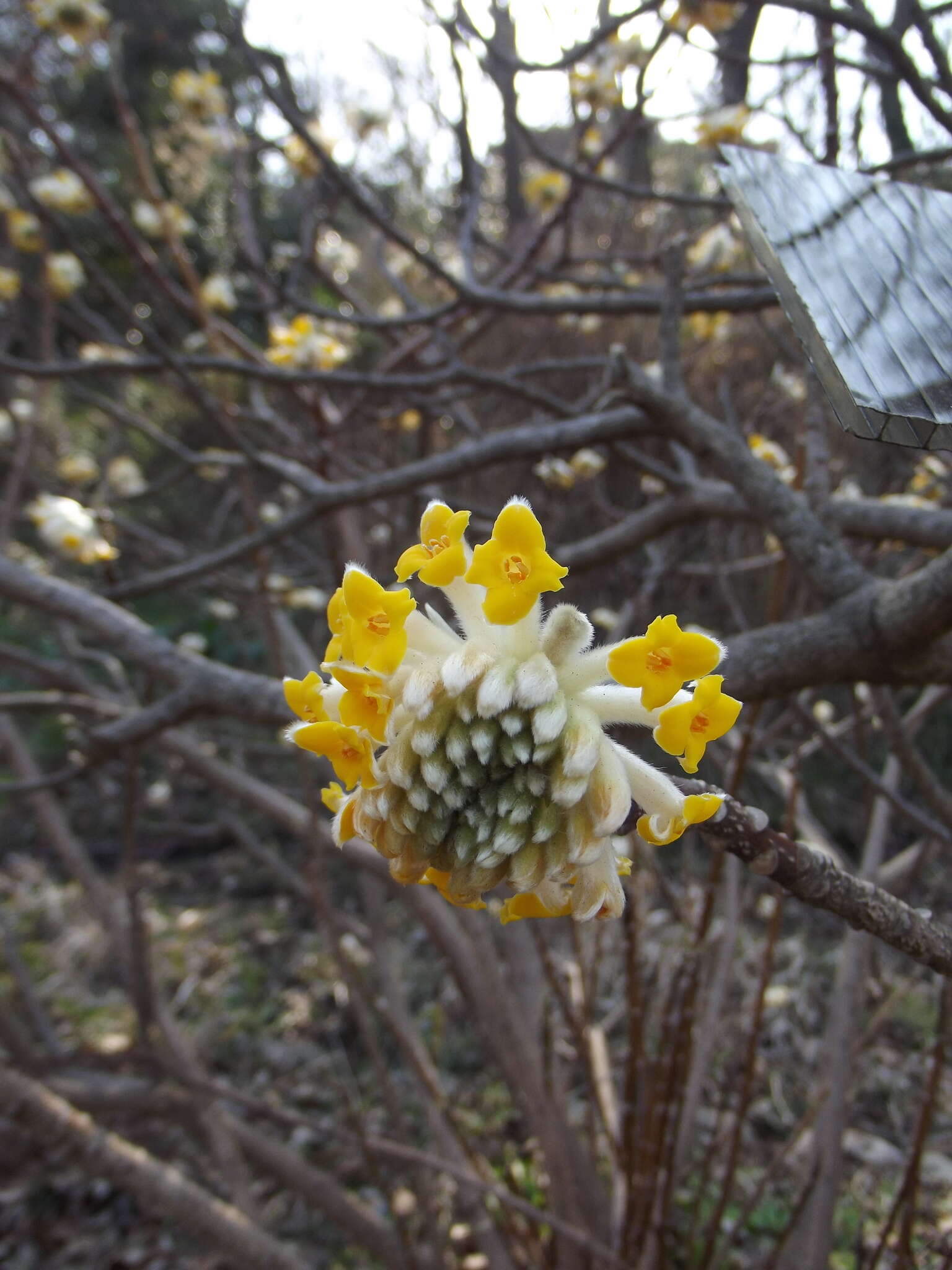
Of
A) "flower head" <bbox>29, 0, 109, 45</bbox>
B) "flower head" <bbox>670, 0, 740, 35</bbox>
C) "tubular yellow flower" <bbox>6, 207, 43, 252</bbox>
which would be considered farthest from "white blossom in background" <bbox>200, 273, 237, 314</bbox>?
"flower head" <bbox>670, 0, 740, 35</bbox>

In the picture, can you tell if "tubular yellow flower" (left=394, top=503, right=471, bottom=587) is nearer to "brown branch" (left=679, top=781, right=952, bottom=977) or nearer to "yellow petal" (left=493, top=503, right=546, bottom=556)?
"yellow petal" (left=493, top=503, right=546, bottom=556)

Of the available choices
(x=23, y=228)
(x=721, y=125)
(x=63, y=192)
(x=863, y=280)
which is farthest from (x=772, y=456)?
(x=23, y=228)

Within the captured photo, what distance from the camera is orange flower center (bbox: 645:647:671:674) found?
66 centimetres

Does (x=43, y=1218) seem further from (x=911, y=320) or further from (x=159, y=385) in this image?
(x=159, y=385)

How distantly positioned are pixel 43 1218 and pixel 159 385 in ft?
19.9

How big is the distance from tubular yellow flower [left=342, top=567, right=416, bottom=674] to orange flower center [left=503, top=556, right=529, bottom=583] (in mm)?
91

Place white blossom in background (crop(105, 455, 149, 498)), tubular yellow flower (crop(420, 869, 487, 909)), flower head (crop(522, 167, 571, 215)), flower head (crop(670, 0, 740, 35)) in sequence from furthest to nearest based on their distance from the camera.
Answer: white blossom in background (crop(105, 455, 149, 498)), flower head (crop(522, 167, 571, 215)), flower head (crop(670, 0, 740, 35)), tubular yellow flower (crop(420, 869, 487, 909))

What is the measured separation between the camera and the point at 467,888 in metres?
0.68

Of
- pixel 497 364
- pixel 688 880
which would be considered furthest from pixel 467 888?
pixel 497 364

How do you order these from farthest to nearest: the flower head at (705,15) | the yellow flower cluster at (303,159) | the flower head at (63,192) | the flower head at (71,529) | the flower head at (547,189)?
1. the flower head at (547,189)
2. the flower head at (63,192)
3. the yellow flower cluster at (303,159)
4. the flower head at (71,529)
5. the flower head at (705,15)

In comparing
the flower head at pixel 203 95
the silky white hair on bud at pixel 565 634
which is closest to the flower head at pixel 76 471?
the flower head at pixel 203 95

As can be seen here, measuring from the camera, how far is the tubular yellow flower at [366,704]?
70cm

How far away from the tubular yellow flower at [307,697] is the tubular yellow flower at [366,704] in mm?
40

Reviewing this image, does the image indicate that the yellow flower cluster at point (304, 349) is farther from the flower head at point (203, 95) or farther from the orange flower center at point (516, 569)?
the orange flower center at point (516, 569)
